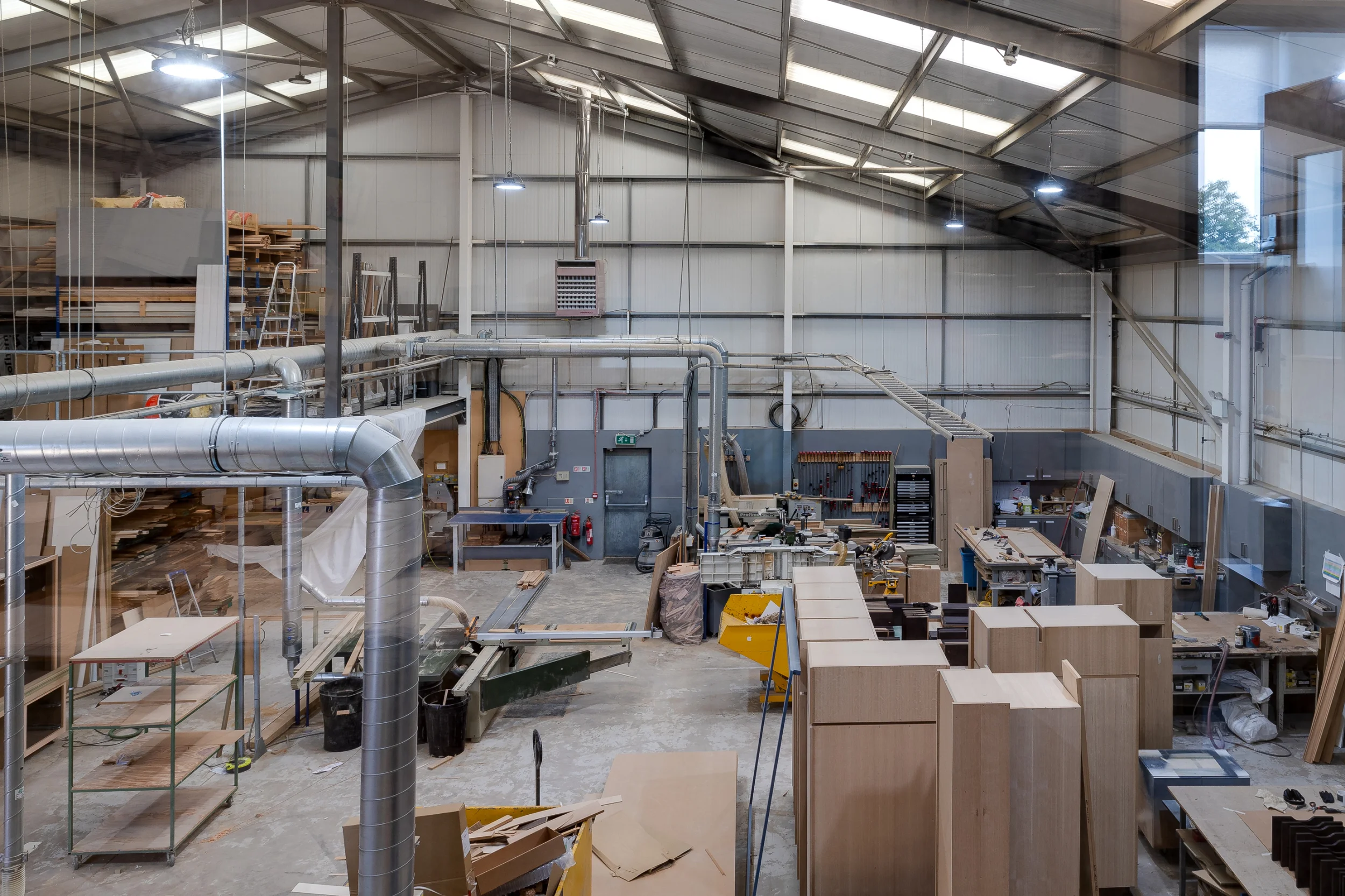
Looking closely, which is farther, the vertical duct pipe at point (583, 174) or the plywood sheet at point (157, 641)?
the vertical duct pipe at point (583, 174)

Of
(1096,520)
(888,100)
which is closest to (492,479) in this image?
(888,100)

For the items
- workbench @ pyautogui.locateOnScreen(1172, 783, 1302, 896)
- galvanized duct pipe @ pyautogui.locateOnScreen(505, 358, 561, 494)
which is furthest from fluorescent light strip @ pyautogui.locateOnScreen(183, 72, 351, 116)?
workbench @ pyautogui.locateOnScreen(1172, 783, 1302, 896)

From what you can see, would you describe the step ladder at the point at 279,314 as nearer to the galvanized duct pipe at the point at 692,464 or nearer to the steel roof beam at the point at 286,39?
the steel roof beam at the point at 286,39

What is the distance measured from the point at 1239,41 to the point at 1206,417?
462 cm

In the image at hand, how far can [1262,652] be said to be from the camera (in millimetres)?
7535

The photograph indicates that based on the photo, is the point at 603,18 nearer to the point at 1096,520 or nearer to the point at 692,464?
the point at 692,464

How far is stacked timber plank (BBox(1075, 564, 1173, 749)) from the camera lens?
6.09m

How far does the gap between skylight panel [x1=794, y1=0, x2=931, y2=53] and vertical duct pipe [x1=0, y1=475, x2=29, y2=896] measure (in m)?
6.46

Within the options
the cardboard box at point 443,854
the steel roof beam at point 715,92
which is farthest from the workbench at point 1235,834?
the steel roof beam at point 715,92

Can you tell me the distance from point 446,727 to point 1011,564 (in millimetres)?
5952

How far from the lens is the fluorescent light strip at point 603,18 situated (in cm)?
991

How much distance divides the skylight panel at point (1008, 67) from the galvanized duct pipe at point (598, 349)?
17.1ft

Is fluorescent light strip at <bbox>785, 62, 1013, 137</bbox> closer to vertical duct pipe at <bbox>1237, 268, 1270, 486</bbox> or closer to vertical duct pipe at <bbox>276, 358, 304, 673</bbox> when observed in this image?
vertical duct pipe at <bbox>1237, 268, 1270, 486</bbox>

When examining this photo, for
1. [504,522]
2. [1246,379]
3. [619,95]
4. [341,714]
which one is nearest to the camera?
[341,714]
